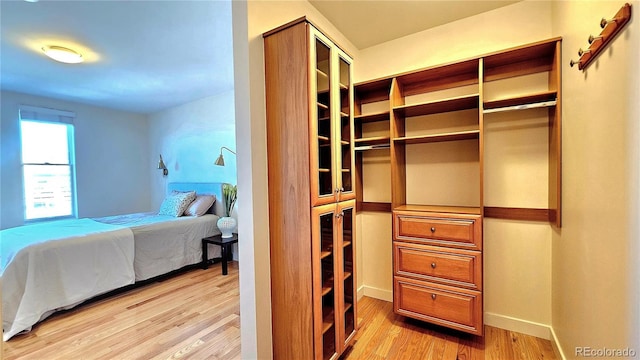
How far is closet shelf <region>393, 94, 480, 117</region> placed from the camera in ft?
6.50

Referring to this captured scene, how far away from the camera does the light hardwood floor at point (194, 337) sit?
186cm

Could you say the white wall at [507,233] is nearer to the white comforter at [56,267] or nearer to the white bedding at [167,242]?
Answer: the white bedding at [167,242]

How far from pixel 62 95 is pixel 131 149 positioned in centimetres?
133

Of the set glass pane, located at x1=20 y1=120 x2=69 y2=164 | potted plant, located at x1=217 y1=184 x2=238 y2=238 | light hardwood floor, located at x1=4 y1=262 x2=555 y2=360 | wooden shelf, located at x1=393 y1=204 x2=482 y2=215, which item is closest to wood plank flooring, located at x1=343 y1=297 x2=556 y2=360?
light hardwood floor, located at x1=4 y1=262 x2=555 y2=360

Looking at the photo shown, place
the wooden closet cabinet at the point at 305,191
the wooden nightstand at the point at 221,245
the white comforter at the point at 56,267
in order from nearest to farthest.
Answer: the wooden closet cabinet at the point at 305,191 < the white comforter at the point at 56,267 < the wooden nightstand at the point at 221,245

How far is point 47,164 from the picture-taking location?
13.8ft

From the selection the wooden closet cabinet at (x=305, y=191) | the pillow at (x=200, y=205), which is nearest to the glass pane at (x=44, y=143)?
the pillow at (x=200, y=205)

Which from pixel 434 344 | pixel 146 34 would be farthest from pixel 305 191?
pixel 146 34

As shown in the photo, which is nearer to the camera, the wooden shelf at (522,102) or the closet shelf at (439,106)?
the wooden shelf at (522,102)

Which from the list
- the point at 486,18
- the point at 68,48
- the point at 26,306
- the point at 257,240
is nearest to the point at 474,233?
the point at 257,240

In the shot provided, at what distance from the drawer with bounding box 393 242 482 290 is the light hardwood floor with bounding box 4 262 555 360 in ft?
1.46

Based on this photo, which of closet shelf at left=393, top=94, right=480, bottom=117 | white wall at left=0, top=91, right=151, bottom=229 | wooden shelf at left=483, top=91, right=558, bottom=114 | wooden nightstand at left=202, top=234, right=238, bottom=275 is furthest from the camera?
white wall at left=0, top=91, right=151, bottom=229

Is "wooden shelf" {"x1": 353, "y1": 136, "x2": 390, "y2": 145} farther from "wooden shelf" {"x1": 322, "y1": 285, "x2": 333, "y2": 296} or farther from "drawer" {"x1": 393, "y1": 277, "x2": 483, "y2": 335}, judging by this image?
"wooden shelf" {"x1": 322, "y1": 285, "x2": 333, "y2": 296}

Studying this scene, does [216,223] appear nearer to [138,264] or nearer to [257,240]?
[138,264]
